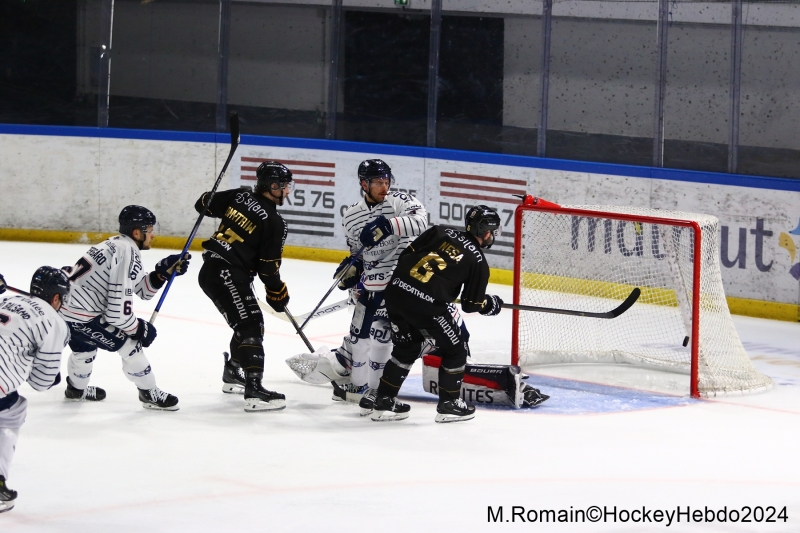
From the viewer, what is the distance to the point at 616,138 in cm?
934

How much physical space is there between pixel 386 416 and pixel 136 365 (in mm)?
1214

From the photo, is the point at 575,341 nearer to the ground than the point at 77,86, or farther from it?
nearer to the ground

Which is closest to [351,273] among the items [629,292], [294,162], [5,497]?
[629,292]

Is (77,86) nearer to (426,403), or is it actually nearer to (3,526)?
(426,403)

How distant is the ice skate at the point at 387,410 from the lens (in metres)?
5.75

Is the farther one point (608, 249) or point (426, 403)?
point (608, 249)

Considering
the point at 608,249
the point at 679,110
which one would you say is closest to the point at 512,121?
the point at 679,110

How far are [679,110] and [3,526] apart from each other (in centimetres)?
629

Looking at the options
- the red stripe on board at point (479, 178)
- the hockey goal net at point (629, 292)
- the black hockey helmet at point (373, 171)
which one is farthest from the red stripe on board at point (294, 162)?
the black hockey helmet at point (373, 171)

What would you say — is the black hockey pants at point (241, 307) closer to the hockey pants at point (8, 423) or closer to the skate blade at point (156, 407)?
the skate blade at point (156, 407)

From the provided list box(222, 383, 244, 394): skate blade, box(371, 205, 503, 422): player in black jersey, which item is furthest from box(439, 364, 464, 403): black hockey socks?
box(222, 383, 244, 394): skate blade

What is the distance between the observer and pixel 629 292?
23.9ft

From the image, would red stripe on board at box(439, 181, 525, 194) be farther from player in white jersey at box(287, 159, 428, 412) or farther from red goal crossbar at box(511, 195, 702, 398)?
player in white jersey at box(287, 159, 428, 412)

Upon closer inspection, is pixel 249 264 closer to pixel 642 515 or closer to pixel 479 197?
pixel 642 515
